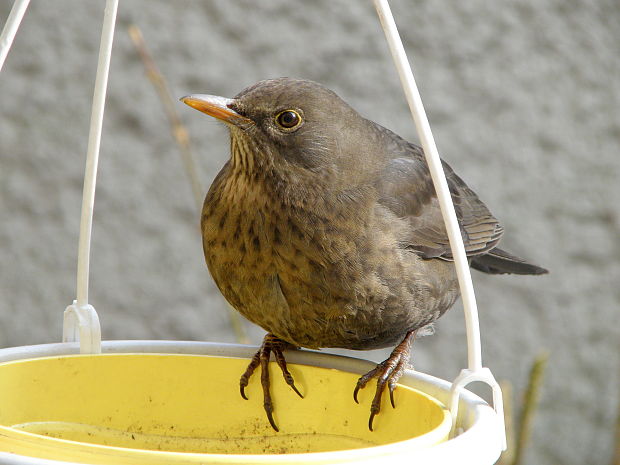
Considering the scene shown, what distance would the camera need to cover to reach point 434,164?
5.81 feet

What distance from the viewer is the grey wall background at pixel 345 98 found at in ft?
13.2

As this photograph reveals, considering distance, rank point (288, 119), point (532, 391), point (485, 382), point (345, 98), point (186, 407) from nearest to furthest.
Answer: point (485, 382), point (186, 407), point (288, 119), point (532, 391), point (345, 98)

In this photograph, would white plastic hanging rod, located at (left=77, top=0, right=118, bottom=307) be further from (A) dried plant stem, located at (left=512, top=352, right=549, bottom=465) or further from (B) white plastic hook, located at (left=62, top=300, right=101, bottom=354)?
(A) dried plant stem, located at (left=512, top=352, right=549, bottom=465)

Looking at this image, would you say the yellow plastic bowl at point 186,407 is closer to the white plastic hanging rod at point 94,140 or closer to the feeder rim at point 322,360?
the feeder rim at point 322,360

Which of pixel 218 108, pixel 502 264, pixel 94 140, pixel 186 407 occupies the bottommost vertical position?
pixel 186 407

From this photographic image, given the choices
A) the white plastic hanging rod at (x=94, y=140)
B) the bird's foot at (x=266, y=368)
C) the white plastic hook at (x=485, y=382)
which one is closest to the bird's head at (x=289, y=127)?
the white plastic hanging rod at (x=94, y=140)

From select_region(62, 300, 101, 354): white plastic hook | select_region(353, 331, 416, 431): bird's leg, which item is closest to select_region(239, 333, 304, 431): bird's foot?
select_region(353, 331, 416, 431): bird's leg

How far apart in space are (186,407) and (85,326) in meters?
0.31

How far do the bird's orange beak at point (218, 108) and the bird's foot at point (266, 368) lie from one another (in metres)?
0.56

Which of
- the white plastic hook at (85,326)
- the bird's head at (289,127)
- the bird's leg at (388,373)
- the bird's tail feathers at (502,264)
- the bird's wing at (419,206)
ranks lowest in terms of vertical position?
the bird's leg at (388,373)

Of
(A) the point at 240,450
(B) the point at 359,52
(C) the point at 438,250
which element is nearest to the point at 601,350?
(B) the point at 359,52

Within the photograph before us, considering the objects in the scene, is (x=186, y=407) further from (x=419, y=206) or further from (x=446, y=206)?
(x=419, y=206)

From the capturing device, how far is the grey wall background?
4.03 m

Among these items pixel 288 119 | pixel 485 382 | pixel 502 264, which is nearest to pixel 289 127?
Result: pixel 288 119
